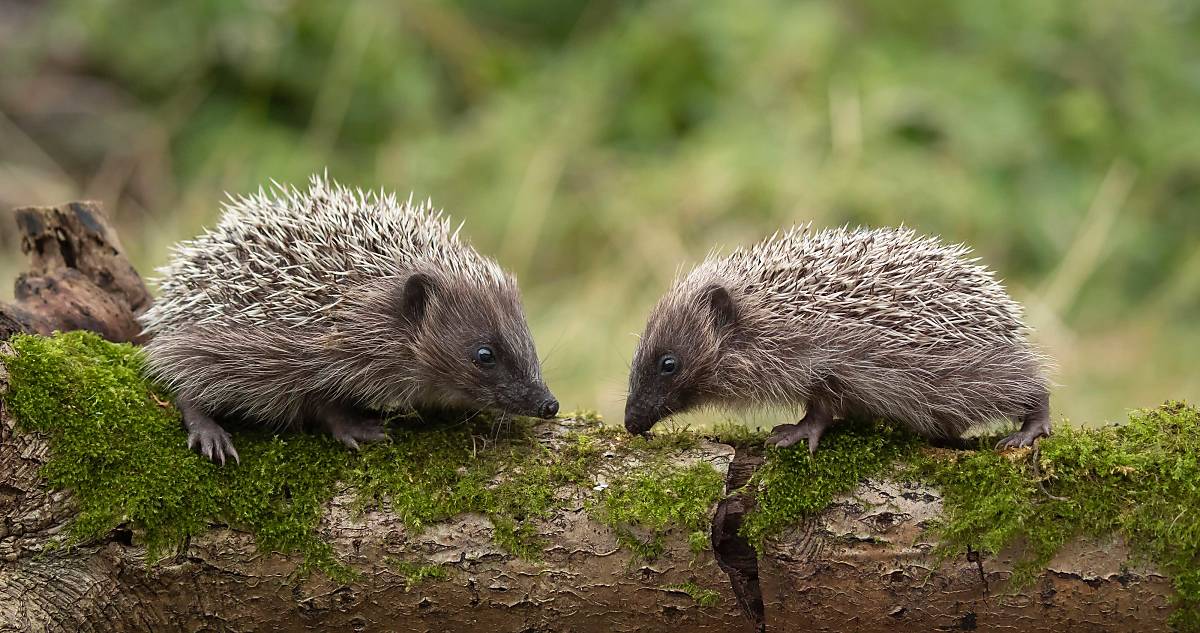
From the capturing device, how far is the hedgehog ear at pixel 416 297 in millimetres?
5750

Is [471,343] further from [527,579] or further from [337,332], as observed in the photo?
[527,579]

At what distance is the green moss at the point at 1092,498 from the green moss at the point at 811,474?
276 millimetres

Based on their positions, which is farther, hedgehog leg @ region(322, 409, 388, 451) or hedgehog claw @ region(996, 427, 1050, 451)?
hedgehog leg @ region(322, 409, 388, 451)

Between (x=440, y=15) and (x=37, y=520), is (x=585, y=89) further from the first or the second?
(x=37, y=520)

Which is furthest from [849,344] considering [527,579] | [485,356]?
[527,579]

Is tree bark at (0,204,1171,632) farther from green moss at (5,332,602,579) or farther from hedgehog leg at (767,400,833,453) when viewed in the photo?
hedgehog leg at (767,400,833,453)

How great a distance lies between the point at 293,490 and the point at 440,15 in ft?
31.9

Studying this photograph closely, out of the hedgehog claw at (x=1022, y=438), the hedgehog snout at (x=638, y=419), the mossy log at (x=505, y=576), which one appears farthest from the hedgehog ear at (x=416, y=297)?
the hedgehog claw at (x=1022, y=438)

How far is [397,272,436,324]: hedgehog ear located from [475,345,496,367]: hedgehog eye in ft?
1.25

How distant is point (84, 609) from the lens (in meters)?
4.97

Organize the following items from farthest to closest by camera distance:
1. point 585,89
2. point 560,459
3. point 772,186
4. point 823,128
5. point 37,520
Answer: point 585,89, point 823,128, point 772,186, point 560,459, point 37,520

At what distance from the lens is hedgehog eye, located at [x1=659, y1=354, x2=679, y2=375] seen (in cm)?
574

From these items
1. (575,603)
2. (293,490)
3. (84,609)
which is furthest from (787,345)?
(84,609)

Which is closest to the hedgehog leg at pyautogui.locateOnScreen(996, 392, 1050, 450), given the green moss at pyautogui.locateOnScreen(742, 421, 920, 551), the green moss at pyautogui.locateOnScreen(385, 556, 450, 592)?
the green moss at pyautogui.locateOnScreen(742, 421, 920, 551)
